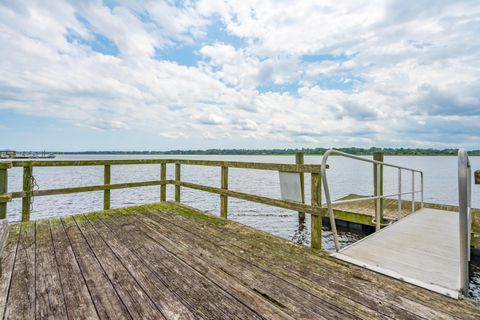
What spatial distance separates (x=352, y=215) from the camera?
7773 millimetres

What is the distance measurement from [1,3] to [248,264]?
330 inches

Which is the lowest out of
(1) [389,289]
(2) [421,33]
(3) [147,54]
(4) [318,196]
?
(1) [389,289]

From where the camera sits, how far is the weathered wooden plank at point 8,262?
1.80 m

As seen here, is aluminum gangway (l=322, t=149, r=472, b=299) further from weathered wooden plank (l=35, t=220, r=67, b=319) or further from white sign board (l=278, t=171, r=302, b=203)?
weathered wooden plank (l=35, t=220, r=67, b=319)

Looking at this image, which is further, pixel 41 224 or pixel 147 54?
pixel 147 54

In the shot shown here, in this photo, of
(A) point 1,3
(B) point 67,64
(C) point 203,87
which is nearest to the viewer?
(A) point 1,3

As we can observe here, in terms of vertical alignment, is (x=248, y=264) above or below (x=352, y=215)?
above

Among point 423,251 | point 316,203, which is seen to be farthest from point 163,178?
point 423,251

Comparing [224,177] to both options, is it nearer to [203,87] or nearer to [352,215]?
[352,215]

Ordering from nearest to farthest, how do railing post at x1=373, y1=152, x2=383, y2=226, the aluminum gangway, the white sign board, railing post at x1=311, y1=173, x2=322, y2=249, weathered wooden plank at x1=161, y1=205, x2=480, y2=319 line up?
weathered wooden plank at x1=161, y1=205, x2=480, y2=319
the aluminum gangway
railing post at x1=311, y1=173, x2=322, y2=249
the white sign board
railing post at x1=373, y1=152, x2=383, y2=226

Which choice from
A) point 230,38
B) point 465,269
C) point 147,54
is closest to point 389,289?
point 465,269

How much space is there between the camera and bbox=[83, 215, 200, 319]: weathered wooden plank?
1643 millimetres

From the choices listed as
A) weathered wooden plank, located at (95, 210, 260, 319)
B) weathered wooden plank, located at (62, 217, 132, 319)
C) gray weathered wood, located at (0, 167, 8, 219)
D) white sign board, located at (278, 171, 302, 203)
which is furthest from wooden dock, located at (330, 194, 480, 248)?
gray weathered wood, located at (0, 167, 8, 219)

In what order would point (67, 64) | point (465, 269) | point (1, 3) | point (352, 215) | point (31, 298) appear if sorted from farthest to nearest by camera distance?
point (67, 64), point (352, 215), point (1, 3), point (465, 269), point (31, 298)
